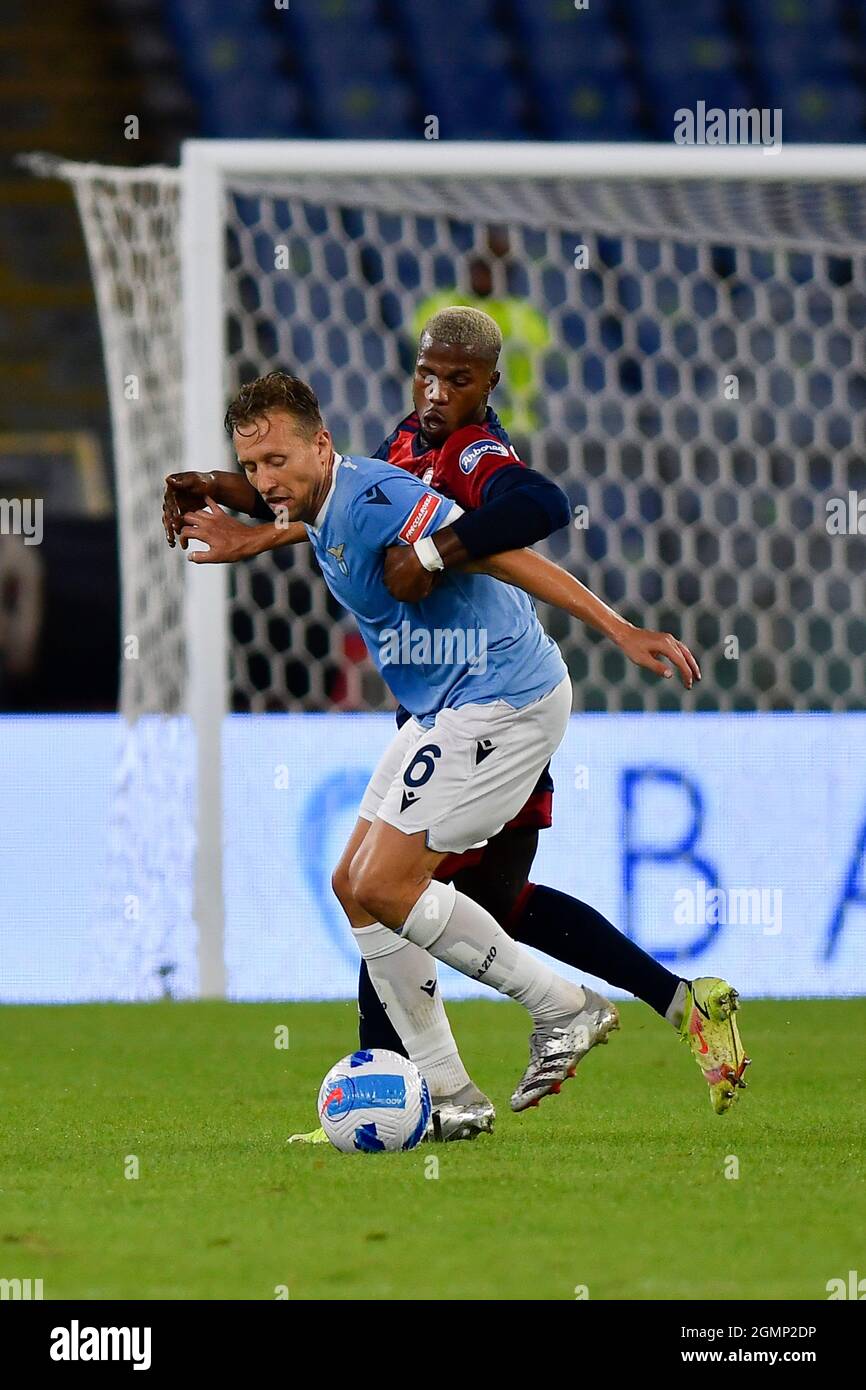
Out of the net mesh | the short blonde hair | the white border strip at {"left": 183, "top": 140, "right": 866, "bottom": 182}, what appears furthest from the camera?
the white border strip at {"left": 183, "top": 140, "right": 866, "bottom": 182}

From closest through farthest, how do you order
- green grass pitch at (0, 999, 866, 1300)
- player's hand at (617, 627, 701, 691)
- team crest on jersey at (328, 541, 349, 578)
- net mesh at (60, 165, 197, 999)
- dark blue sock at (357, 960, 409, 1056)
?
green grass pitch at (0, 999, 866, 1300)
player's hand at (617, 627, 701, 691)
team crest on jersey at (328, 541, 349, 578)
dark blue sock at (357, 960, 409, 1056)
net mesh at (60, 165, 197, 999)

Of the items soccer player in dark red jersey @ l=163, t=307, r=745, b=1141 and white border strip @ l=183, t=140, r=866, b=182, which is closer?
soccer player in dark red jersey @ l=163, t=307, r=745, b=1141

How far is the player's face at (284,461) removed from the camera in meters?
4.22

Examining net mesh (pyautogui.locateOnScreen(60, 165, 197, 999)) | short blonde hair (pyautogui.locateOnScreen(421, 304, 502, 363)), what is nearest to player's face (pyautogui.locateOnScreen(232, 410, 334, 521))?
short blonde hair (pyautogui.locateOnScreen(421, 304, 502, 363))

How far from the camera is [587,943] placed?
15.2ft

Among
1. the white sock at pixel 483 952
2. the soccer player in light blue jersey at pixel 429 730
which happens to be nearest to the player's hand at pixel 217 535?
the soccer player in light blue jersey at pixel 429 730

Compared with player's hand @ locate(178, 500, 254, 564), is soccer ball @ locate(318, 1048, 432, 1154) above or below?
below

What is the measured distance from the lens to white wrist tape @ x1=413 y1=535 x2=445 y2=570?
415cm

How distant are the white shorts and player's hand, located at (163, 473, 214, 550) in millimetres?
649

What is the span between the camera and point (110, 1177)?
12.8ft

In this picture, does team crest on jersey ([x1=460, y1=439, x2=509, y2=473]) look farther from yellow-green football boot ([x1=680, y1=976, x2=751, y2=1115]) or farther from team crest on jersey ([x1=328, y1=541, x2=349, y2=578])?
yellow-green football boot ([x1=680, y1=976, x2=751, y2=1115])

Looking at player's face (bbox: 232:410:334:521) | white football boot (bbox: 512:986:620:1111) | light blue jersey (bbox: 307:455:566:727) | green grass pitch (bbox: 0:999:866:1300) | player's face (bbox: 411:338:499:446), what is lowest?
green grass pitch (bbox: 0:999:866:1300)
